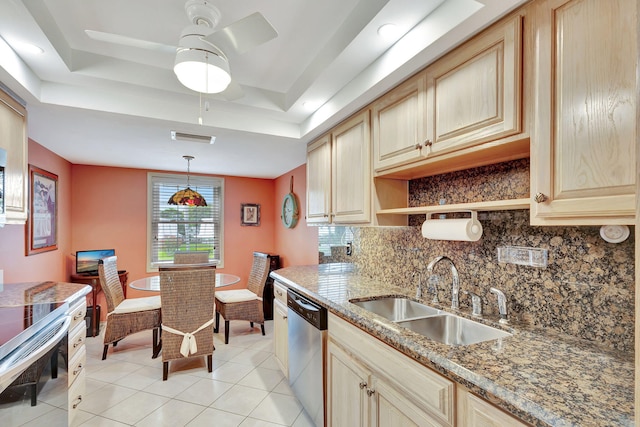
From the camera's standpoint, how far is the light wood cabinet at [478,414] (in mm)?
865

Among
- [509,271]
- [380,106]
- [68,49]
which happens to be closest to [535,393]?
[509,271]

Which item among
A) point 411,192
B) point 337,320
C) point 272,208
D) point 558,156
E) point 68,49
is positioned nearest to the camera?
point 558,156

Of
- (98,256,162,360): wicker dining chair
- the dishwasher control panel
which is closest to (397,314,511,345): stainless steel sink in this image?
the dishwasher control panel

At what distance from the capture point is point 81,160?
4148 millimetres

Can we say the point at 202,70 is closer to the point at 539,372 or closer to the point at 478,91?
the point at 478,91

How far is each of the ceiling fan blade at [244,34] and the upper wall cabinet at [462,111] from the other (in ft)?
2.76

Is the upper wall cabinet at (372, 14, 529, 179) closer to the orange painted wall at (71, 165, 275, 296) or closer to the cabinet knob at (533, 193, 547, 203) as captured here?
the cabinet knob at (533, 193, 547, 203)

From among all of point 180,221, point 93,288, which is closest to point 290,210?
point 180,221

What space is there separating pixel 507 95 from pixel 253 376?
2.90m

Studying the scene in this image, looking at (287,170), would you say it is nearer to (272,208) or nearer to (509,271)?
(272,208)

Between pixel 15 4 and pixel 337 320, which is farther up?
pixel 15 4

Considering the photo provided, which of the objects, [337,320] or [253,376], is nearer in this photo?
[337,320]

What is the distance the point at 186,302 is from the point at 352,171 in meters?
1.93

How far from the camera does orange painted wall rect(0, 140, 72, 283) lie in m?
2.75
